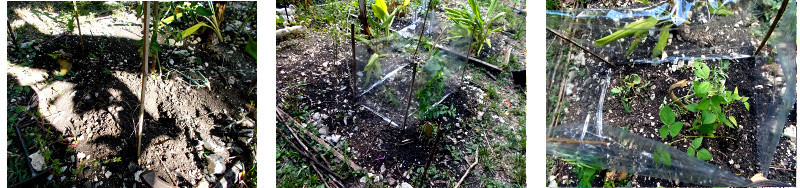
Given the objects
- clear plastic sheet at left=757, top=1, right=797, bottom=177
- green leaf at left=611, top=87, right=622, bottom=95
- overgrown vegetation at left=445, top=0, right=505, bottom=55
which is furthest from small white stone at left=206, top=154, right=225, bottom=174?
clear plastic sheet at left=757, top=1, right=797, bottom=177

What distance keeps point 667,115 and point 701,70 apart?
0.13 meters

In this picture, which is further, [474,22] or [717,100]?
[474,22]

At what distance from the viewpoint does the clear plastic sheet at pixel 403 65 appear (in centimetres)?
119

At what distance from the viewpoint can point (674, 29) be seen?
3.43 feet

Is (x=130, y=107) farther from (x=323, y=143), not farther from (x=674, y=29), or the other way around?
(x=674, y=29)

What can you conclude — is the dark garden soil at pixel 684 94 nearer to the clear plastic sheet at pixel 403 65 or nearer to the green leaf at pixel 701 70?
the green leaf at pixel 701 70

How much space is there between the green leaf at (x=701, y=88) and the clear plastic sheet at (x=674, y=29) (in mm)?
65

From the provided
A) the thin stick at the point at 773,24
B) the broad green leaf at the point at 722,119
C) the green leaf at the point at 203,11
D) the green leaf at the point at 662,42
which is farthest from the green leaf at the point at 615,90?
the green leaf at the point at 203,11

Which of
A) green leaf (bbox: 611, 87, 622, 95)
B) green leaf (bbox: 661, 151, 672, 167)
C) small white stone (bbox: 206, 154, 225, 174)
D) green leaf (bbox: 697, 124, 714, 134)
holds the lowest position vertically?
small white stone (bbox: 206, 154, 225, 174)

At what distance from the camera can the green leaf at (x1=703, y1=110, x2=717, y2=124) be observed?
103 cm

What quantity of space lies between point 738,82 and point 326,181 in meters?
0.99

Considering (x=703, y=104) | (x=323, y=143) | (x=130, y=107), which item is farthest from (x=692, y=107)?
(x=130, y=107)

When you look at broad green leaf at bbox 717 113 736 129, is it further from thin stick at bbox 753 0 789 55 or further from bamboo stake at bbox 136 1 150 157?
bamboo stake at bbox 136 1 150 157

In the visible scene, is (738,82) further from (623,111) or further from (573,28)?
(573,28)
